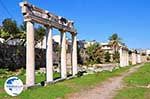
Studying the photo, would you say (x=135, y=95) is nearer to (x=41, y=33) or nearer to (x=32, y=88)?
(x=32, y=88)

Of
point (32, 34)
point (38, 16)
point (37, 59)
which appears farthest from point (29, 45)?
point (37, 59)

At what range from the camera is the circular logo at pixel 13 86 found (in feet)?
29.3

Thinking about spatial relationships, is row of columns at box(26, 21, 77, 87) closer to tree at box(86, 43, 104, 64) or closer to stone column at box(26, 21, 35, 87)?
stone column at box(26, 21, 35, 87)

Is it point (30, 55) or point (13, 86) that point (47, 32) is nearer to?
point (30, 55)

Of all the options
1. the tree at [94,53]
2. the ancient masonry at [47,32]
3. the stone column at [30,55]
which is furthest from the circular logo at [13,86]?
the tree at [94,53]

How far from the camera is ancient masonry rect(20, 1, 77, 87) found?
2034cm

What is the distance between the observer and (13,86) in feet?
29.5

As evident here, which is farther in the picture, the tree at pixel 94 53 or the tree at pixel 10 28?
the tree at pixel 94 53

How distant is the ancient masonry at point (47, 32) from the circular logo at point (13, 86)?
420 inches

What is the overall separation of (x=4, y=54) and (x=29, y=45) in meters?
23.7

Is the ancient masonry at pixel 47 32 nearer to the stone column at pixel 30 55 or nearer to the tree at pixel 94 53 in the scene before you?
the stone column at pixel 30 55

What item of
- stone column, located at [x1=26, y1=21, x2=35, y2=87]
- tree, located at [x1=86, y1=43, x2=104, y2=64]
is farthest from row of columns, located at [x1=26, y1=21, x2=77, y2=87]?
tree, located at [x1=86, y1=43, x2=104, y2=64]

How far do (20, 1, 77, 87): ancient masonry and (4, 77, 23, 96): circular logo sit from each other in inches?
420

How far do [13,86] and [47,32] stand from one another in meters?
15.5
